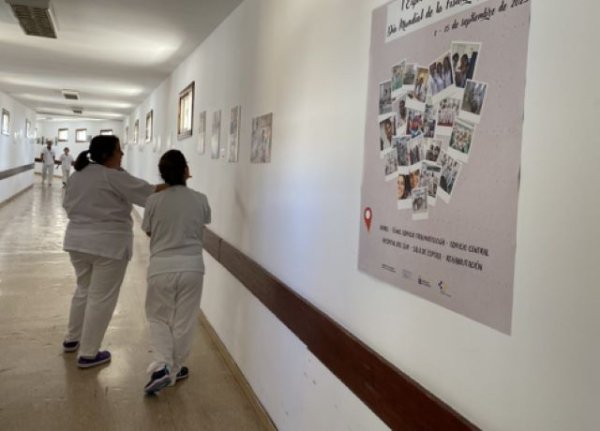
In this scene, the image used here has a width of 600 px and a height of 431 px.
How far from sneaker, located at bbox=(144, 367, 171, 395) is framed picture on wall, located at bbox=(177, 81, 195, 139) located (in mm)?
3342

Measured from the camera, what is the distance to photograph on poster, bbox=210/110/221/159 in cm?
467

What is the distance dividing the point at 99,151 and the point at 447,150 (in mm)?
2912

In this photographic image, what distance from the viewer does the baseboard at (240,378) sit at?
311cm

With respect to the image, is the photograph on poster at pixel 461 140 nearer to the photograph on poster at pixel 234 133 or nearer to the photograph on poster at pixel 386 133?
the photograph on poster at pixel 386 133

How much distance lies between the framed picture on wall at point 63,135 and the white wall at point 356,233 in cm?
2128

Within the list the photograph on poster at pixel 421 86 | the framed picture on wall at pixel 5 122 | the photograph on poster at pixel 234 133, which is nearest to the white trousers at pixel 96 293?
the photograph on poster at pixel 234 133

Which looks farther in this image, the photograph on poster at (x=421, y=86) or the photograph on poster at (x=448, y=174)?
the photograph on poster at (x=421, y=86)

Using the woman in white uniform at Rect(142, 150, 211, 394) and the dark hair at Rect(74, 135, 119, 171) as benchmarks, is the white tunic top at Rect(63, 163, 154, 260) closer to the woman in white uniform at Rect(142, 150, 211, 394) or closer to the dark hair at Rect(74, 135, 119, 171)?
the dark hair at Rect(74, 135, 119, 171)

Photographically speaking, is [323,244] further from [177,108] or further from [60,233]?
[60,233]

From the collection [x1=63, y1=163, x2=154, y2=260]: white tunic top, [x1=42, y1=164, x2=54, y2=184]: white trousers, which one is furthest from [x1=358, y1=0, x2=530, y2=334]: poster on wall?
[x1=42, y1=164, x2=54, y2=184]: white trousers

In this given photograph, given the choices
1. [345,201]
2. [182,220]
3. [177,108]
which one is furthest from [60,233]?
[345,201]

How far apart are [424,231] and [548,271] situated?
1.55 feet

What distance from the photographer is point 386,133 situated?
1829mm

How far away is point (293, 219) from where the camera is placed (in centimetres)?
284
